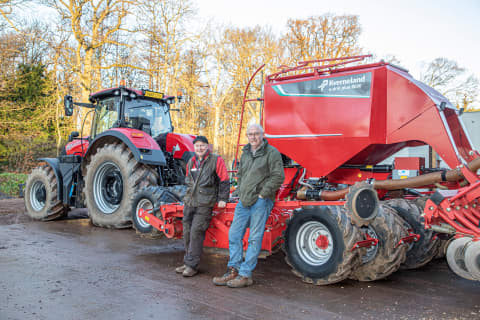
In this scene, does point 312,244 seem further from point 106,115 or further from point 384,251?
point 106,115

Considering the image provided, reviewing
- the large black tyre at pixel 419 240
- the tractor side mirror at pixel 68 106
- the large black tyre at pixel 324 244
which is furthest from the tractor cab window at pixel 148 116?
the large black tyre at pixel 419 240

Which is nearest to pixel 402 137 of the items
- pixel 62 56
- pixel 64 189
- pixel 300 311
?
pixel 300 311

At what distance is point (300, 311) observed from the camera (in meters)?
3.56

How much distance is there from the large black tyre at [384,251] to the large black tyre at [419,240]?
59 cm

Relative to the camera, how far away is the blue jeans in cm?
441

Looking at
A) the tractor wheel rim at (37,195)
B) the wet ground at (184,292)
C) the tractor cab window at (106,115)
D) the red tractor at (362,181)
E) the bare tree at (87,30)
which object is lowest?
the wet ground at (184,292)

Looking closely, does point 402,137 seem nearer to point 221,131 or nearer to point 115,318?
point 115,318

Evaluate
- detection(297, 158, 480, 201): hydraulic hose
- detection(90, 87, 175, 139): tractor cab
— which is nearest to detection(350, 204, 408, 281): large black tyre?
detection(297, 158, 480, 201): hydraulic hose

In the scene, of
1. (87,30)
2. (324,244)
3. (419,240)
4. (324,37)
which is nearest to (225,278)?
(324,244)

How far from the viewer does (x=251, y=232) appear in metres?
4.45

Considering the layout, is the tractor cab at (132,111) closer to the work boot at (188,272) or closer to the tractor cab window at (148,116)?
the tractor cab window at (148,116)

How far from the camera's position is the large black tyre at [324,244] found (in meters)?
4.09

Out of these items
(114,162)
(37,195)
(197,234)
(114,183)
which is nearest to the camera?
(197,234)

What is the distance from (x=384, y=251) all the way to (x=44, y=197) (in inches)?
312
